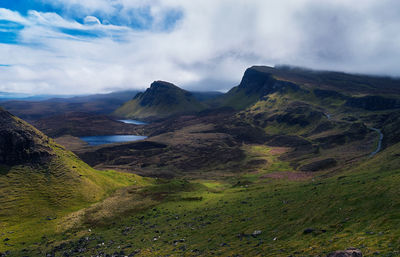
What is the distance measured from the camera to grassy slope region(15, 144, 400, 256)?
27812mm

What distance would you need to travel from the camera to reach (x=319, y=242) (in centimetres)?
2805

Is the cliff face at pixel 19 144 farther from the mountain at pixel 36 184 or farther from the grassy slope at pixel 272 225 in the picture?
the grassy slope at pixel 272 225

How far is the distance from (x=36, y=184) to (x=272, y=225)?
66104 millimetres

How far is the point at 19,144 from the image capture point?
78.2m

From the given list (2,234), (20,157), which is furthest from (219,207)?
(20,157)

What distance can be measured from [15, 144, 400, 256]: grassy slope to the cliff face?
3823cm

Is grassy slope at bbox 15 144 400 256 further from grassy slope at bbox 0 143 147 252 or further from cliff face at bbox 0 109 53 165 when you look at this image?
cliff face at bbox 0 109 53 165

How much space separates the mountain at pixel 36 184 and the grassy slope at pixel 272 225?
16147mm

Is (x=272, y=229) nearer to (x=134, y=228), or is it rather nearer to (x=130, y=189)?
(x=134, y=228)

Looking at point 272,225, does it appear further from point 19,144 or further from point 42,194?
point 19,144

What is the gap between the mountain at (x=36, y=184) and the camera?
197 feet

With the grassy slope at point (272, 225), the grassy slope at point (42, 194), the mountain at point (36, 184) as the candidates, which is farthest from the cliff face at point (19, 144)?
the grassy slope at point (272, 225)

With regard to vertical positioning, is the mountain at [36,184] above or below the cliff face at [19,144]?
below

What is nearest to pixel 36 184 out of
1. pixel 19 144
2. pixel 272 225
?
pixel 19 144
